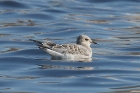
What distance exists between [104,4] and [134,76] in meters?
15.7

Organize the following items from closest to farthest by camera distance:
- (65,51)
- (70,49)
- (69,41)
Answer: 1. (65,51)
2. (70,49)
3. (69,41)

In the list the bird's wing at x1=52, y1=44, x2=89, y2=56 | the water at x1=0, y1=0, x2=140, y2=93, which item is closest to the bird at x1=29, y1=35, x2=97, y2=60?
the bird's wing at x1=52, y1=44, x2=89, y2=56

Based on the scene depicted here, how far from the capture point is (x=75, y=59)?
19.0 m

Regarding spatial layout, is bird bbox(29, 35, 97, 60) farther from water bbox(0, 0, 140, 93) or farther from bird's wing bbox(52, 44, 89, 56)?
water bbox(0, 0, 140, 93)

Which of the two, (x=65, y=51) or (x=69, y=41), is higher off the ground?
(x=65, y=51)

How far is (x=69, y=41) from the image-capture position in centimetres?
2262

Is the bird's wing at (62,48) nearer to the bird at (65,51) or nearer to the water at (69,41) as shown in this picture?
the bird at (65,51)

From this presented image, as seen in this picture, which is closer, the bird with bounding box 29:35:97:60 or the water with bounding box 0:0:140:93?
the water with bounding box 0:0:140:93

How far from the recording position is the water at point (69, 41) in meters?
15.8

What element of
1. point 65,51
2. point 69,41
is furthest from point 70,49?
point 69,41

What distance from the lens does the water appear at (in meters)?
15.8

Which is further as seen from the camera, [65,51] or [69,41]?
[69,41]

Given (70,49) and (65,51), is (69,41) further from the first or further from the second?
(65,51)

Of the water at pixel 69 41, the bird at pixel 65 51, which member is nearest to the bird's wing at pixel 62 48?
the bird at pixel 65 51
